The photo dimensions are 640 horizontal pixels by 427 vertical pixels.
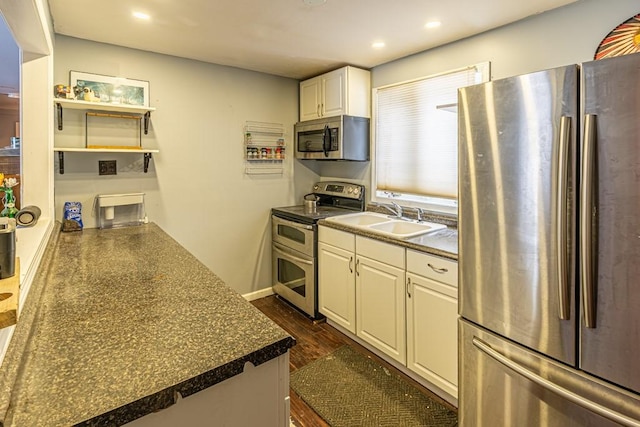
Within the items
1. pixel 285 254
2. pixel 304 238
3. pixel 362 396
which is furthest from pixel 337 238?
pixel 362 396

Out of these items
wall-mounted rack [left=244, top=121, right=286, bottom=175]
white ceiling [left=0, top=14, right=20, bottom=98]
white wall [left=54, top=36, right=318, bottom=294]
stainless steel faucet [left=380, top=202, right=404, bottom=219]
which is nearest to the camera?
white ceiling [left=0, top=14, right=20, bottom=98]

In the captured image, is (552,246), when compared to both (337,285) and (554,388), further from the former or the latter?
(337,285)

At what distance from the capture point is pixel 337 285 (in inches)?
112

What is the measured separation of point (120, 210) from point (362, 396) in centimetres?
214

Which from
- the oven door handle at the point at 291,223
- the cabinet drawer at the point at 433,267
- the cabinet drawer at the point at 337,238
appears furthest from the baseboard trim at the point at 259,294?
the cabinet drawer at the point at 433,267

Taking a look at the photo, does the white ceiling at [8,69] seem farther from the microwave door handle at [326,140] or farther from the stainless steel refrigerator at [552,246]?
the stainless steel refrigerator at [552,246]

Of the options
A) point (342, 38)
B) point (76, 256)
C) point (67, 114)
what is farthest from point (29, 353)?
point (342, 38)

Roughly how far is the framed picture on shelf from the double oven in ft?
4.86

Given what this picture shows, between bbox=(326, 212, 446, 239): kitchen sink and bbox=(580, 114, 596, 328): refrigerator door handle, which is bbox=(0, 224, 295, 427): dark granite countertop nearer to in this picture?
bbox=(580, 114, 596, 328): refrigerator door handle

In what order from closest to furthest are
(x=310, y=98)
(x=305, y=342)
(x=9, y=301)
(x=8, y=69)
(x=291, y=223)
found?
(x=9, y=301), (x=8, y=69), (x=305, y=342), (x=291, y=223), (x=310, y=98)

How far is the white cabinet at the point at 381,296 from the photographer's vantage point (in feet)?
7.54

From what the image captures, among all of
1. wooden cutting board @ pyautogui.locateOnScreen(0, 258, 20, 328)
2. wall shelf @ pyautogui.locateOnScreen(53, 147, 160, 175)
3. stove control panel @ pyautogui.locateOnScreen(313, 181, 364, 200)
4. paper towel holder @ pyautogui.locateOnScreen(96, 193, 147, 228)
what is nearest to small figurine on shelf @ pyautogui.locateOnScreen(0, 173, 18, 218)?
wall shelf @ pyautogui.locateOnScreen(53, 147, 160, 175)

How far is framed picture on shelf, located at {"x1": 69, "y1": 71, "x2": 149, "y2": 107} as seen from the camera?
2494mm

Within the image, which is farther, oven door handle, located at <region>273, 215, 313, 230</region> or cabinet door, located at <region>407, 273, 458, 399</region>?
oven door handle, located at <region>273, 215, 313, 230</region>
